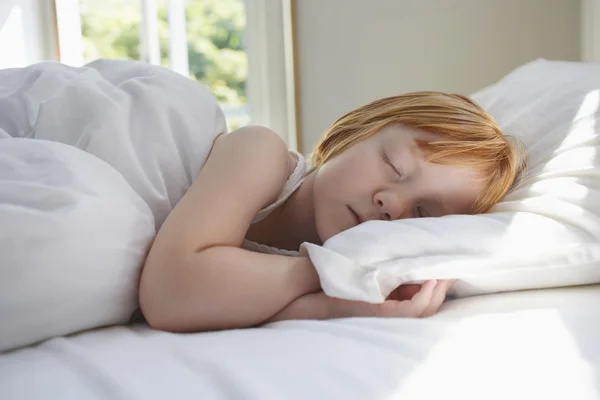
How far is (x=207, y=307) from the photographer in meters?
0.75

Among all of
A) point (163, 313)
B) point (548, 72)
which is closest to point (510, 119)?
point (548, 72)

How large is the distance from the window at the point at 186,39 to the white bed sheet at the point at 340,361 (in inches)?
75.9

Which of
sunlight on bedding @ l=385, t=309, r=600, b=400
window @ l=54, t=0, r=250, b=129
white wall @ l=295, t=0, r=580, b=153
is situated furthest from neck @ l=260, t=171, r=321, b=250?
window @ l=54, t=0, r=250, b=129

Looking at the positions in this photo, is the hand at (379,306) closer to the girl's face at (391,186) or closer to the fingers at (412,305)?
the fingers at (412,305)

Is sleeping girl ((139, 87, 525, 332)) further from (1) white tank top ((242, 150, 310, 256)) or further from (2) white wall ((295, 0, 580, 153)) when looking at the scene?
(2) white wall ((295, 0, 580, 153))

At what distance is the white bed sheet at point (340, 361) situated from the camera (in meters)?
0.52

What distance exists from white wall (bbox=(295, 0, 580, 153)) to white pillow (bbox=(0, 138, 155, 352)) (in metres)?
1.56

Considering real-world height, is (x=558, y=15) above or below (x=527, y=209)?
above

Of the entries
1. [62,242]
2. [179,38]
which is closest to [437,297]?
[62,242]

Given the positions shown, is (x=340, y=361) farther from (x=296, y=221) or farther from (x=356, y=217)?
(x=296, y=221)

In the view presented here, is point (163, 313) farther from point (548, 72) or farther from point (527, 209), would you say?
point (548, 72)

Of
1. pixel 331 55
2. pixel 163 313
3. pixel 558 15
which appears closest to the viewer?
pixel 163 313

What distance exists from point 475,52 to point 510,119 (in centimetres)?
108

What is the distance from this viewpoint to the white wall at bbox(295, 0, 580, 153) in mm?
1986
